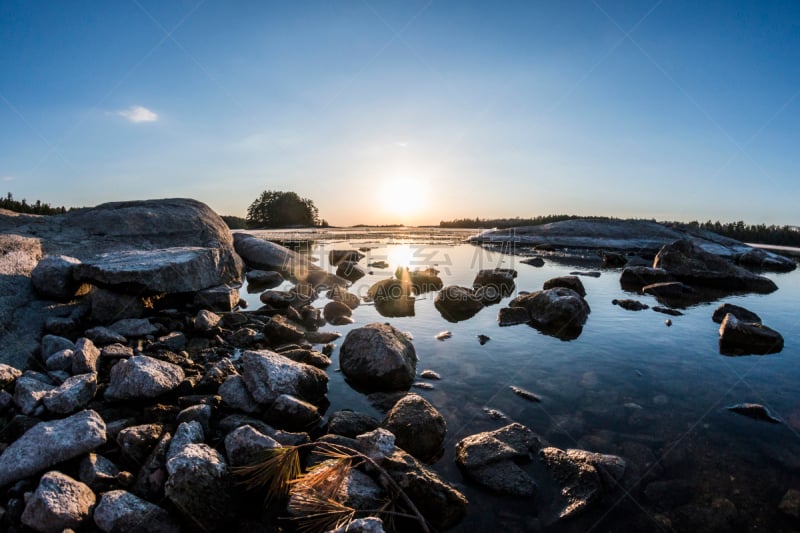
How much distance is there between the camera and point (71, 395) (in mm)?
4348

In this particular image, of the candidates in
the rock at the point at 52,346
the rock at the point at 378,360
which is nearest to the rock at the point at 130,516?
the rock at the point at 378,360

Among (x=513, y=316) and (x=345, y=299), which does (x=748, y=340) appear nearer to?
(x=513, y=316)

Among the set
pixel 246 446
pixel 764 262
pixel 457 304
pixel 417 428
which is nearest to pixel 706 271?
pixel 457 304

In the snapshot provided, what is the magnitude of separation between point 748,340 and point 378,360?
8.13 meters

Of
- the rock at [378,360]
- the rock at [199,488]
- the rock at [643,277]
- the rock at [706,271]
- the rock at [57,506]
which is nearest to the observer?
the rock at [57,506]

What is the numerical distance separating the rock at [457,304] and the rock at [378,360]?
13.8 ft

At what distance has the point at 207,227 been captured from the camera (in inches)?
567

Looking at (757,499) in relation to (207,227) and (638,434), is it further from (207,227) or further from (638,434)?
(207,227)

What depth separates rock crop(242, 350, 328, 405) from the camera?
475 centimetres

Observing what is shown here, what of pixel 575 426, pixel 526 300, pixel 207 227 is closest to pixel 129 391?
pixel 575 426

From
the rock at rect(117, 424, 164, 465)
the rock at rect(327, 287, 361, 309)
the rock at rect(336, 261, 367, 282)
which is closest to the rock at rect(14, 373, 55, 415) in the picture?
the rock at rect(117, 424, 164, 465)

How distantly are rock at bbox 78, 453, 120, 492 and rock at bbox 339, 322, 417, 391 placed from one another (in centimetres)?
319

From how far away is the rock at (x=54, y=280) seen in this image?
24.5 ft

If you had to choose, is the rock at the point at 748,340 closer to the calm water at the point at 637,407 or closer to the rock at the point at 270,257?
the calm water at the point at 637,407
